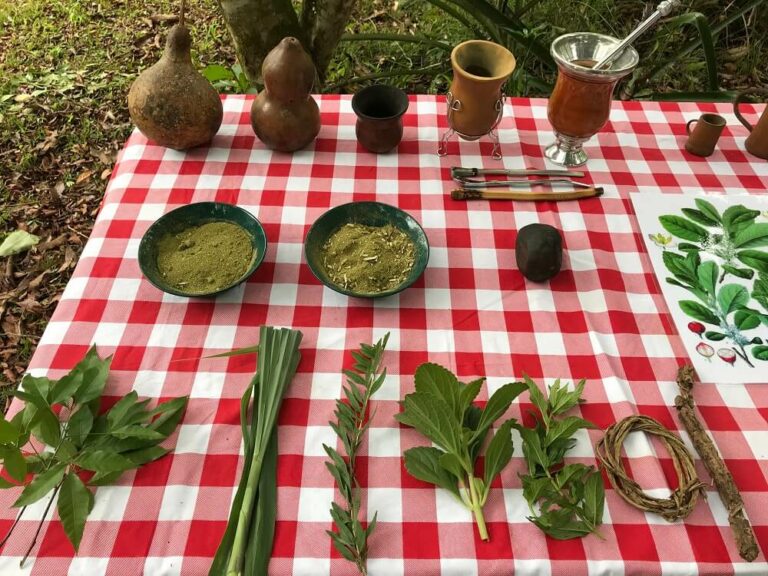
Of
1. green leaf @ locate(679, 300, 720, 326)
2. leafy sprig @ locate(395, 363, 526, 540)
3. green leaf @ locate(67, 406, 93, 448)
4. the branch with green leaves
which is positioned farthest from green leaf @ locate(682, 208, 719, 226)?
green leaf @ locate(67, 406, 93, 448)

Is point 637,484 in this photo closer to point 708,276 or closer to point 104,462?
point 708,276

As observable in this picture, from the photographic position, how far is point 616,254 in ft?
3.33

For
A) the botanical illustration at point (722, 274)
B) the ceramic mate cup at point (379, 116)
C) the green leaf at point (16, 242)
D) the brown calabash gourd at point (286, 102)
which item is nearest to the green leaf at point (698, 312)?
the botanical illustration at point (722, 274)

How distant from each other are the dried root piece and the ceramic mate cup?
679 millimetres

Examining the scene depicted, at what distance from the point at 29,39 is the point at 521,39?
2.17 m

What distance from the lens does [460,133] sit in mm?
1164

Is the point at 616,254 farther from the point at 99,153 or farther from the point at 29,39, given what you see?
the point at 29,39

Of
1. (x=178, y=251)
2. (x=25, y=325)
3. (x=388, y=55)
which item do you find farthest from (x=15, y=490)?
(x=388, y=55)

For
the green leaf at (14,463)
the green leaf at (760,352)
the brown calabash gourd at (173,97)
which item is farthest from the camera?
the brown calabash gourd at (173,97)

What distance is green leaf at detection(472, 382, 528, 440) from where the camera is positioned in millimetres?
743

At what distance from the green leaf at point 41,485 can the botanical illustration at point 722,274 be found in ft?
2.93

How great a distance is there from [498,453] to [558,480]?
0.26 feet

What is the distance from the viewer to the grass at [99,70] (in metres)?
1.86

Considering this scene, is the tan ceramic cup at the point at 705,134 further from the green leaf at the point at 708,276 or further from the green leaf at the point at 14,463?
the green leaf at the point at 14,463
